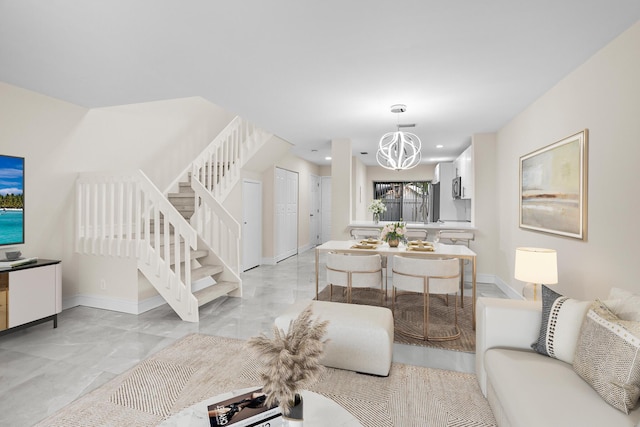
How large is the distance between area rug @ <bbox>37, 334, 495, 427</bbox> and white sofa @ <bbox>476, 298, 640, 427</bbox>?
215 millimetres

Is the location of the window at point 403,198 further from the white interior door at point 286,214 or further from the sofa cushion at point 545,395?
the sofa cushion at point 545,395

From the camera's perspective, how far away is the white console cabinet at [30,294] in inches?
111

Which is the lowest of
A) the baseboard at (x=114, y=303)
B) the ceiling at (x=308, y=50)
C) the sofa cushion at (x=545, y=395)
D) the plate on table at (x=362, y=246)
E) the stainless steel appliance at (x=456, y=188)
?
the baseboard at (x=114, y=303)

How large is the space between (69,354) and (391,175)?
834 centimetres

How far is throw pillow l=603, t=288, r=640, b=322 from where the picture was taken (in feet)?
4.94

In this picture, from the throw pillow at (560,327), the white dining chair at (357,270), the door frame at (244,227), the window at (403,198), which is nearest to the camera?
the throw pillow at (560,327)

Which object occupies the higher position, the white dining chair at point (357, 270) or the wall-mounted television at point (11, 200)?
the wall-mounted television at point (11, 200)

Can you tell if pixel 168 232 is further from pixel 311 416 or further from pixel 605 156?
pixel 605 156

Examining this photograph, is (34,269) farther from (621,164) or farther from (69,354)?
(621,164)

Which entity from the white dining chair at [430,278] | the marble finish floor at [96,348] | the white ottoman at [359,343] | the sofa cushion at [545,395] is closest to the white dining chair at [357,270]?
the white dining chair at [430,278]

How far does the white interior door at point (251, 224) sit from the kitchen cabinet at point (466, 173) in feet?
13.0

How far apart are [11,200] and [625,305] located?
192 inches

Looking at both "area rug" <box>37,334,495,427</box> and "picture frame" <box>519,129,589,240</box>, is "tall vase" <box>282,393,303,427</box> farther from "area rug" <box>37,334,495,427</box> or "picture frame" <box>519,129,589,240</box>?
"picture frame" <box>519,129,589,240</box>

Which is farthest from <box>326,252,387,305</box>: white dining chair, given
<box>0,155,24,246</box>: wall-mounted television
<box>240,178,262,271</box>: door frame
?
<box>0,155,24,246</box>: wall-mounted television
